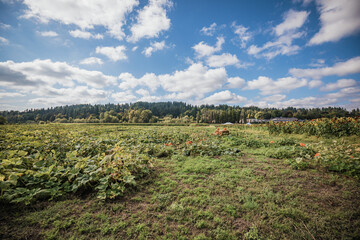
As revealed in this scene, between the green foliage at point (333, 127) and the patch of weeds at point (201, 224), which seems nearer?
the patch of weeds at point (201, 224)

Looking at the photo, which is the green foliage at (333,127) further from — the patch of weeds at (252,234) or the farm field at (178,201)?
the patch of weeds at (252,234)

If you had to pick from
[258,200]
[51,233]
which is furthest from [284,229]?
[51,233]

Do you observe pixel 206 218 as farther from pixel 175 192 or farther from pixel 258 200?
pixel 258 200

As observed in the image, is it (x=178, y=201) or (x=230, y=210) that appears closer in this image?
(x=230, y=210)

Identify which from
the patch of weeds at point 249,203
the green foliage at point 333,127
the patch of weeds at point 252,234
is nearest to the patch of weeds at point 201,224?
the patch of weeds at point 252,234

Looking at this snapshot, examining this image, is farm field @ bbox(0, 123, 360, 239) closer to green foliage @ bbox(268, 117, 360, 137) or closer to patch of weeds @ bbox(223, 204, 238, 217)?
patch of weeds @ bbox(223, 204, 238, 217)

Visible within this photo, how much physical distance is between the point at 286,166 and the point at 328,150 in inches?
68.6

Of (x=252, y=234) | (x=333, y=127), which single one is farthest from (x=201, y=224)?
(x=333, y=127)

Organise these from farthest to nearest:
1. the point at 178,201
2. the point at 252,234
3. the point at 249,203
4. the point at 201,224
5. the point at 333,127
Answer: the point at 333,127 < the point at 178,201 < the point at 249,203 < the point at 201,224 < the point at 252,234

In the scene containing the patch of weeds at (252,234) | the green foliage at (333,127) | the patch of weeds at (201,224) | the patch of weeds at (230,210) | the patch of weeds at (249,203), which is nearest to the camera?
the patch of weeds at (252,234)

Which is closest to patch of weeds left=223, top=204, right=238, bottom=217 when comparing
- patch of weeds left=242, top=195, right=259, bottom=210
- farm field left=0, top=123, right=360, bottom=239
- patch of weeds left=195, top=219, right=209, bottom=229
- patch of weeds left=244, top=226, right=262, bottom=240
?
farm field left=0, top=123, right=360, bottom=239

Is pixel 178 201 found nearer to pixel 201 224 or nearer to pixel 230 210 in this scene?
pixel 201 224

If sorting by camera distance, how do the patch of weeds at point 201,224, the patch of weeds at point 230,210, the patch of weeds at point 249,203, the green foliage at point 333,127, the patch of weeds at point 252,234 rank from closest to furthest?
the patch of weeds at point 252,234 → the patch of weeds at point 201,224 → the patch of weeds at point 230,210 → the patch of weeds at point 249,203 → the green foliage at point 333,127

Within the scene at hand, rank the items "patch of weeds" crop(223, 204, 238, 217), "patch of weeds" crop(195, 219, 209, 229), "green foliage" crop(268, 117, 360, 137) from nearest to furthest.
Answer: "patch of weeds" crop(195, 219, 209, 229) < "patch of weeds" crop(223, 204, 238, 217) < "green foliage" crop(268, 117, 360, 137)
